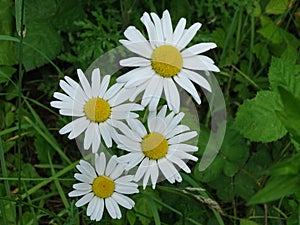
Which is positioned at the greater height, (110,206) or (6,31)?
(6,31)

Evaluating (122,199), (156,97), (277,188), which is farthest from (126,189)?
(277,188)

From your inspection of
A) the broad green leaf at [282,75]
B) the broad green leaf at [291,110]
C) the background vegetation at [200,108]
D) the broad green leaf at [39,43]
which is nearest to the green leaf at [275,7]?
the background vegetation at [200,108]

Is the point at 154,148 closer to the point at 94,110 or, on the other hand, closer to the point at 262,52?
the point at 94,110

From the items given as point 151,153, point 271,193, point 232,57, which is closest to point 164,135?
point 151,153

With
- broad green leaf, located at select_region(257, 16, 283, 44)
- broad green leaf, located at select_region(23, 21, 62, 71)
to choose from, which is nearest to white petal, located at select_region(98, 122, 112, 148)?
broad green leaf, located at select_region(23, 21, 62, 71)

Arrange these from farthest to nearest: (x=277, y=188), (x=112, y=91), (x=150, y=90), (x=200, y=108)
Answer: (x=200, y=108) → (x=112, y=91) → (x=150, y=90) → (x=277, y=188)

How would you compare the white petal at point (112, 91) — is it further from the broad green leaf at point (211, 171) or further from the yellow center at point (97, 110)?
the broad green leaf at point (211, 171)

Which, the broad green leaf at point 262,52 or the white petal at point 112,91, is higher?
the broad green leaf at point 262,52
